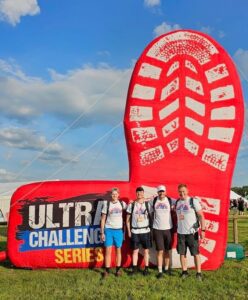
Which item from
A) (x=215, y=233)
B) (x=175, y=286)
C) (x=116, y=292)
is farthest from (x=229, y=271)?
(x=116, y=292)

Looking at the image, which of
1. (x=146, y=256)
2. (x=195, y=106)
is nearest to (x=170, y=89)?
(x=195, y=106)

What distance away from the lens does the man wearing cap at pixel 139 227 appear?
5.97 meters

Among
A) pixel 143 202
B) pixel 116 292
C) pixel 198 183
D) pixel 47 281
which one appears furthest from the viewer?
pixel 198 183

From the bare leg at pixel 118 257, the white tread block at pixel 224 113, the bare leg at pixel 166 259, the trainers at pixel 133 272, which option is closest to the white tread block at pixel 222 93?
the white tread block at pixel 224 113

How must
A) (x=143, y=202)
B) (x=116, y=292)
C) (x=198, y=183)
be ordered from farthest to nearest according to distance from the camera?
1. (x=198, y=183)
2. (x=143, y=202)
3. (x=116, y=292)

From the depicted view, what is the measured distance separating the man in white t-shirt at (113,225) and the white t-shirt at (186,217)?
91 centimetres

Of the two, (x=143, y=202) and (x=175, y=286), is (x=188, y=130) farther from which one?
(x=175, y=286)

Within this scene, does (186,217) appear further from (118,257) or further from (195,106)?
(195,106)

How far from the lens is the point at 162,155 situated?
21.9ft

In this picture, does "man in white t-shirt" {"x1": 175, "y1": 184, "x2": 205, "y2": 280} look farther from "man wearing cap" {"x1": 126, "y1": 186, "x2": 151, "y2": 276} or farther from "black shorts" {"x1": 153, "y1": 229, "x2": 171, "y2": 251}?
"man wearing cap" {"x1": 126, "y1": 186, "x2": 151, "y2": 276}

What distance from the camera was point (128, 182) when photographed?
21.9 ft

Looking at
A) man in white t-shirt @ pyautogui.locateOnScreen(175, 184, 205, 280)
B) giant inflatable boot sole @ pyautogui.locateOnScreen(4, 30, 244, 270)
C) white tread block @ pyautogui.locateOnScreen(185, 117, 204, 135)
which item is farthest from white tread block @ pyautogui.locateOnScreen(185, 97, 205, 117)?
man in white t-shirt @ pyautogui.locateOnScreen(175, 184, 205, 280)

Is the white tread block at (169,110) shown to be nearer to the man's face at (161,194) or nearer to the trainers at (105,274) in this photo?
the man's face at (161,194)

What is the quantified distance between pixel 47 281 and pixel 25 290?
1.60 ft
